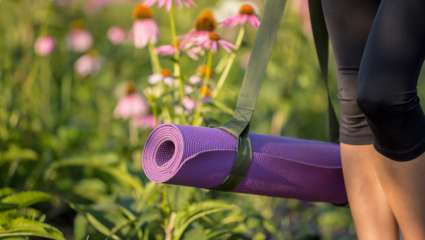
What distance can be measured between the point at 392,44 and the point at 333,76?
369 cm

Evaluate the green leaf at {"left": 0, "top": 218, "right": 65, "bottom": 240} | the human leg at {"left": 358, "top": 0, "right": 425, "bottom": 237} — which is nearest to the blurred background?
the green leaf at {"left": 0, "top": 218, "right": 65, "bottom": 240}

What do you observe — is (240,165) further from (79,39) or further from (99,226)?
(79,39)

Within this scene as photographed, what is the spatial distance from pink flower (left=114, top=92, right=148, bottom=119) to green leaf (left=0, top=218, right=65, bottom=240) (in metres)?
1.76

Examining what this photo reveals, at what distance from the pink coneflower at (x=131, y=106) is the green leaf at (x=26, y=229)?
5.78ft

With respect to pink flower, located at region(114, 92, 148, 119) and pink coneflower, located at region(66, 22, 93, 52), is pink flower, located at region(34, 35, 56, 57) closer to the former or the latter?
pink flower, located at region(114, 92, 148, 119)

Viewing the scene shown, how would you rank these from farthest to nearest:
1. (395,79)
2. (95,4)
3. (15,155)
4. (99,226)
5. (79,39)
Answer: (95,4) < (79,39) < (15,155) < (99,226) < (395,79)

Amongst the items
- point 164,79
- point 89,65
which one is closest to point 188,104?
point 164,79

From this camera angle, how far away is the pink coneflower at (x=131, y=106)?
16.0ft

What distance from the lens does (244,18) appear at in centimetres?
355

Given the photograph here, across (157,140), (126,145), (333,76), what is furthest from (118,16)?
(157,140)

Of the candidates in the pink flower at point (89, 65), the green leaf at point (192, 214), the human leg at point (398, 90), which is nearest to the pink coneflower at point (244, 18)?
the green leaf at point (192, 214)

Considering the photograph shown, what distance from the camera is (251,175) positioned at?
2.82 metres

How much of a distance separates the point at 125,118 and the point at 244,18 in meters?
1.69

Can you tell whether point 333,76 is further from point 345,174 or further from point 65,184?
point 345,174
